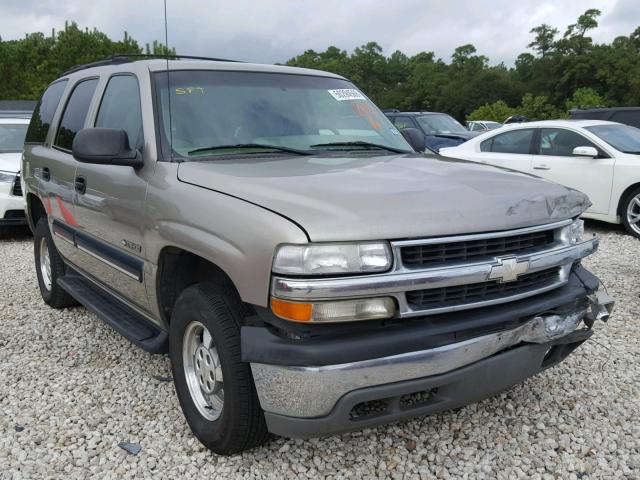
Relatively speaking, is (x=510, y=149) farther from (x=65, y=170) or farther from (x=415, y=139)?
(x=65, y=170)

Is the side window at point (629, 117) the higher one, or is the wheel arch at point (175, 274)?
the side window at point (629, 117)

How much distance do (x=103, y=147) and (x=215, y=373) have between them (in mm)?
1281

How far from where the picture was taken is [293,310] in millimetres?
2301

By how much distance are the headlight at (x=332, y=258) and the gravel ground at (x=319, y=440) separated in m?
1.09

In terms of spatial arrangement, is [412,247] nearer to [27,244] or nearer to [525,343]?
[525,343]

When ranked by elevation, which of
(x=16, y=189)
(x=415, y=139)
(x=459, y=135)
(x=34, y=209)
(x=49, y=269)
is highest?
(x=415, y=139)

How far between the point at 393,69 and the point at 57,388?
103343 millimetres

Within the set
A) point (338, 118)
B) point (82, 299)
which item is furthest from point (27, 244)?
point (338, 118)

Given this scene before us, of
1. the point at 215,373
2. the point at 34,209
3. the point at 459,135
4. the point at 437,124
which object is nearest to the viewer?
the point at 215,373

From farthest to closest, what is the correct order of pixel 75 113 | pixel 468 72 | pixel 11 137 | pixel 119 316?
pixel 468 72 → pixel 11 137 → pixel 75 113 → pixel 119 316

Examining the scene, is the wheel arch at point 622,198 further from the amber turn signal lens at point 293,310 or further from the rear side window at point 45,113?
the amber turn signal lens at point 293,310

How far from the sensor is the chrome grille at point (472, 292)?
95.2 inches

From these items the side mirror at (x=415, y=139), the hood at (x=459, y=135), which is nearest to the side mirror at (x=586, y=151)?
the side mirror at (x=415, y=139)

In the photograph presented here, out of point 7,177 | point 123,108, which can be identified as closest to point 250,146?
point 123,108
